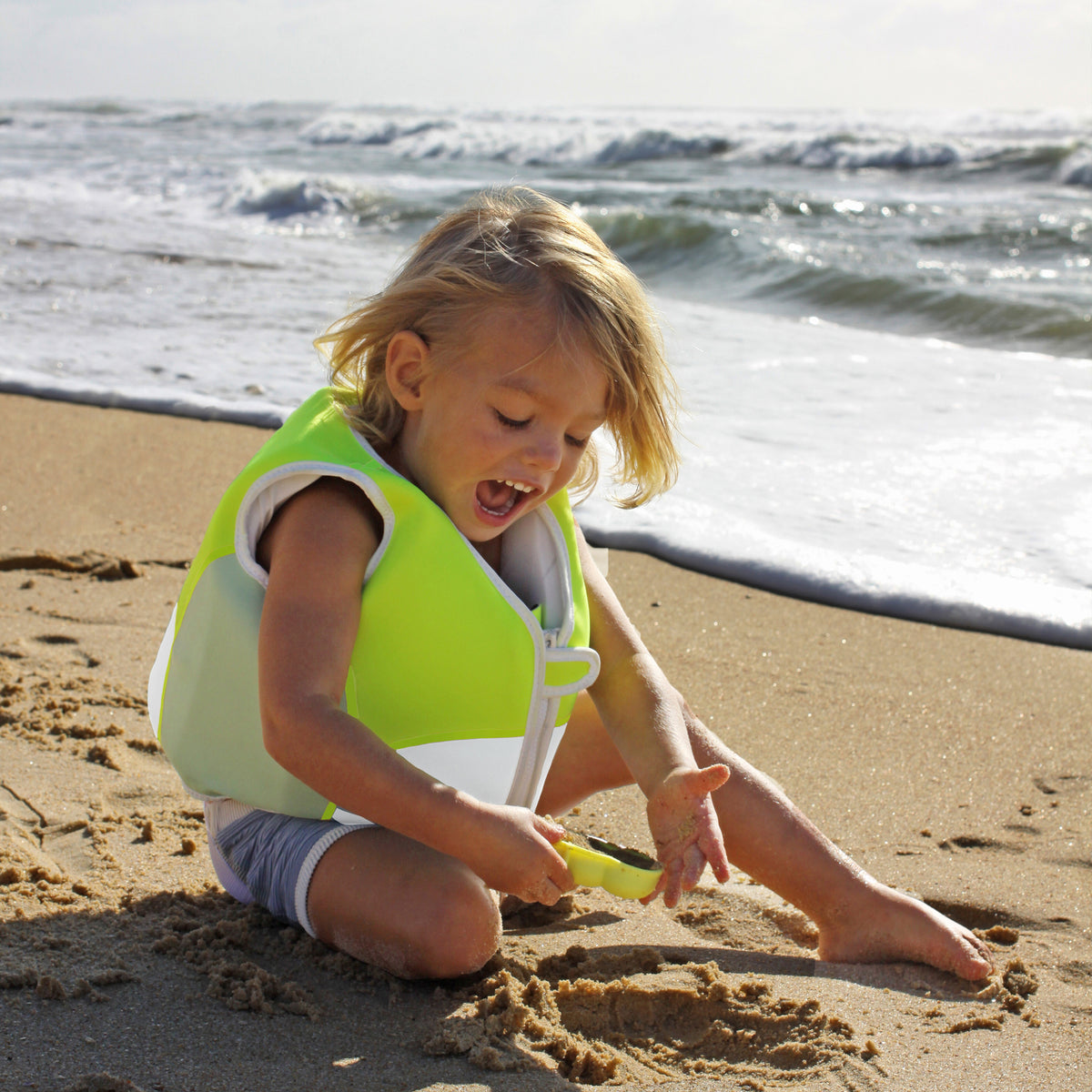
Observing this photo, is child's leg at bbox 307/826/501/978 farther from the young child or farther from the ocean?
the ocean

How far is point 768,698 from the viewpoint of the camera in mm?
2977

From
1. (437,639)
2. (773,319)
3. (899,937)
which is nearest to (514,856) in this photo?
(437,639)

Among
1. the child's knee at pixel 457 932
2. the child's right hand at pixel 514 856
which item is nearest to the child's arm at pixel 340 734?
the child's right hand at pixel 514 856

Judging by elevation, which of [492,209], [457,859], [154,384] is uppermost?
[492,209]

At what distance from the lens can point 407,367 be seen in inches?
76.1

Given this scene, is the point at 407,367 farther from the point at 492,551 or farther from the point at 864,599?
the point at 864,599

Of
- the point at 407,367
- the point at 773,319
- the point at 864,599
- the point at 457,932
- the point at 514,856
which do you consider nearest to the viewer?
the point at 514,856

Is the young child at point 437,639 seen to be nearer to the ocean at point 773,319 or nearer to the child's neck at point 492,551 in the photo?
the child's neck at point 492,551

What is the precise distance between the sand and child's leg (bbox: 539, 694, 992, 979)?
5cm

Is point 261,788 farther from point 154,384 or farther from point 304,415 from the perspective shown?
point 154,384

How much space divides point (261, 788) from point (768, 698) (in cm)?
148

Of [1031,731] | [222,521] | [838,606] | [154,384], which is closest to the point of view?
[222,521]

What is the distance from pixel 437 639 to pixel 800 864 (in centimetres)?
79

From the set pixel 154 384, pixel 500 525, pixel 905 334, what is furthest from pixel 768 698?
pixel 905 334
